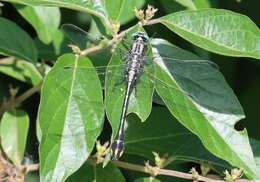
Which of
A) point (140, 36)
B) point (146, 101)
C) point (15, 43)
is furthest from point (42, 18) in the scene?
point (146, 101)

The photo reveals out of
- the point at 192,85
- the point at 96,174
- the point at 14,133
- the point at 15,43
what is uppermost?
the point at 15,43

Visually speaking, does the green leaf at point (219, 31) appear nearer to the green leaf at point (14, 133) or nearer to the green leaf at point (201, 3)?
the green leaf at point (201, 3)

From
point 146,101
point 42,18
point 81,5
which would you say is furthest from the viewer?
point 42,18

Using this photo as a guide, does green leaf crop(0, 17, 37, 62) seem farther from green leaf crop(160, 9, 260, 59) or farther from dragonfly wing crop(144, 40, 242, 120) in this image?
green leaf crop(160, 9, 260, 59)

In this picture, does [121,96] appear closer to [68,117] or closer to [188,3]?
[68,117]

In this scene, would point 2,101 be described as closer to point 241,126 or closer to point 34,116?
point 34,116

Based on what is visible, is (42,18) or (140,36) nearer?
(140,36)
